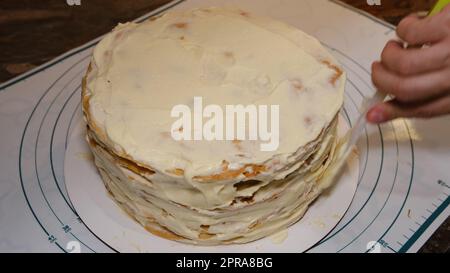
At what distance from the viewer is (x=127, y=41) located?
1.32m

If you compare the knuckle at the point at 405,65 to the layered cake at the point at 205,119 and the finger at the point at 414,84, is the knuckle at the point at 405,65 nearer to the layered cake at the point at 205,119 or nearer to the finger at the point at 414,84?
the finger at the point at 414,84

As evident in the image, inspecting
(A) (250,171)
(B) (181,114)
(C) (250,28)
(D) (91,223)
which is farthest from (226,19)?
(D) (91,223)

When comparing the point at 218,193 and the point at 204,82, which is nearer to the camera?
the point at 218,193

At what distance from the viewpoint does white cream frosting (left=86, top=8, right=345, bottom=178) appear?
1.11 meters

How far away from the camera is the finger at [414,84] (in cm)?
100

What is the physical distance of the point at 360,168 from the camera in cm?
141

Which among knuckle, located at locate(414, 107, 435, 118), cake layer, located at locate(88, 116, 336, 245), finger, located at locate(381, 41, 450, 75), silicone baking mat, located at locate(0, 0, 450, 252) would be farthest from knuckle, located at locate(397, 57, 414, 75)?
silicone baking mat, located at locate(0, 0, 450, 252)

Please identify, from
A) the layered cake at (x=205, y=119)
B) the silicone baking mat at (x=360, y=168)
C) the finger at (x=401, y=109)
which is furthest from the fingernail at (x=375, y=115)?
the silicone baking mat at (x=360, y=168)

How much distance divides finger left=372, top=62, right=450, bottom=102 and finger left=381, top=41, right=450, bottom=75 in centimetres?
1

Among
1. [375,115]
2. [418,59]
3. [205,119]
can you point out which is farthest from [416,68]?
[205,119]

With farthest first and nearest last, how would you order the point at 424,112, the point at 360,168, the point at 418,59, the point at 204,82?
the point at 360,168, the point at 204,82, the point at 424,112, the point at 418,59

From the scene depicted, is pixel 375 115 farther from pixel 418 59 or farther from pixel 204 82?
pixel 204 82

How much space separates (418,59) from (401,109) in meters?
0.13
